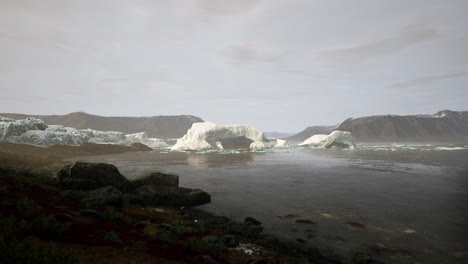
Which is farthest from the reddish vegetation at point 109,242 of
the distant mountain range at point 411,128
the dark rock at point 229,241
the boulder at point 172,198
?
the distant mountain range at point 411,128

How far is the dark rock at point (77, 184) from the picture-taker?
32.3 feet

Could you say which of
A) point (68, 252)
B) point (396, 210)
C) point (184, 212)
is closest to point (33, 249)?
point (68, 252)

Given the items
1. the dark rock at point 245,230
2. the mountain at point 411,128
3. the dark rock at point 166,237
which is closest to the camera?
→ the dark rock at point 166,237

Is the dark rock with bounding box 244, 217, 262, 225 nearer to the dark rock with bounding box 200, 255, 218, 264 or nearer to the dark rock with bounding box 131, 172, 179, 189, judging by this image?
the dark rock with bounding box 200, 255, 218, 264

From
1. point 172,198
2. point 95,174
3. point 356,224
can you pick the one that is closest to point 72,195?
point 95,174

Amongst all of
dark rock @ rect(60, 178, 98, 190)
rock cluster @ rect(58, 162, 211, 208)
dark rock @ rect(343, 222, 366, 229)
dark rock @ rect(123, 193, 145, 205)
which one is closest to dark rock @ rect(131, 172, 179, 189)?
rock cluster @ rect(58, 162, 211, 208)

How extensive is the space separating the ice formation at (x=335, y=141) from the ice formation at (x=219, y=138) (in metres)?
15.0

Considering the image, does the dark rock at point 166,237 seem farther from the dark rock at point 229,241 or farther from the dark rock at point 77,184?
the dark rock at point 77,184

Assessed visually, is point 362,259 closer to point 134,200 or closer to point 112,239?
point 112,239

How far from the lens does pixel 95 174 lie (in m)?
11.1

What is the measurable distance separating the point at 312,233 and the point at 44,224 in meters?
7.11

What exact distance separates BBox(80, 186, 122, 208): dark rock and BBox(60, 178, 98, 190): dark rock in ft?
4.59

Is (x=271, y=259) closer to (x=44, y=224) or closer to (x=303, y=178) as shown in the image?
(x=44, y=224)

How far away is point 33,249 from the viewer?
11.0ft
